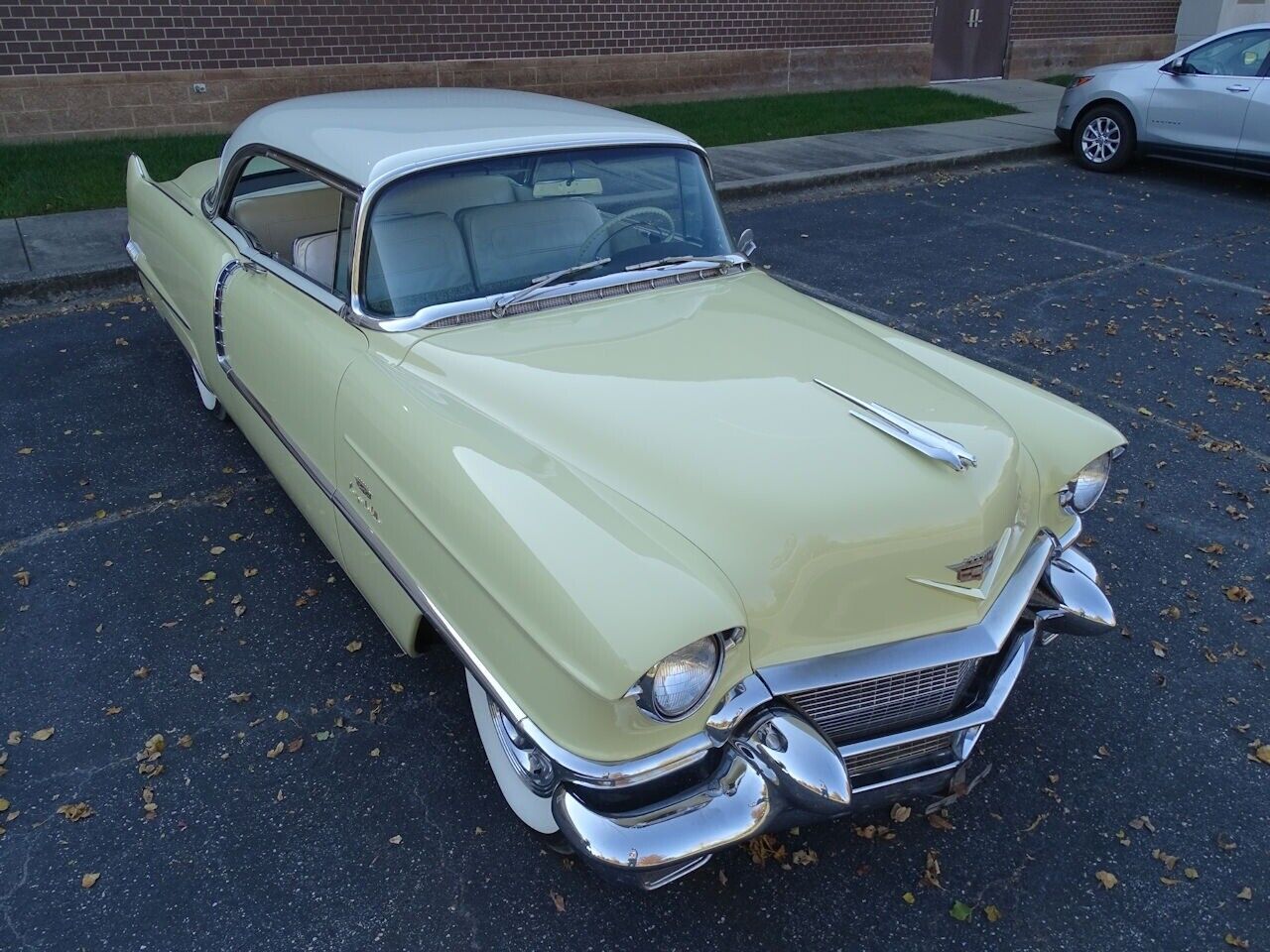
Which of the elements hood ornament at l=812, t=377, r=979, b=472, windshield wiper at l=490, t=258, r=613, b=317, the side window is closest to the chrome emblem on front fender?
hood ornament at l=812, t=377, r=979, b=472

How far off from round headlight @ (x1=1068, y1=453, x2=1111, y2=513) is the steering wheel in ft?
5.37

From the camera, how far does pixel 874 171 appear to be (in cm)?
977

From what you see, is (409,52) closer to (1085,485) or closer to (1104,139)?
(1104,139)

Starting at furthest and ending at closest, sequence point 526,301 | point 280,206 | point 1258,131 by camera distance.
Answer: point 1258,131
point 280,206
point 526,301

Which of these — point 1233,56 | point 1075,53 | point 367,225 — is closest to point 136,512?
point 367,225

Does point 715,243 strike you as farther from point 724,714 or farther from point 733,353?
point 724,714

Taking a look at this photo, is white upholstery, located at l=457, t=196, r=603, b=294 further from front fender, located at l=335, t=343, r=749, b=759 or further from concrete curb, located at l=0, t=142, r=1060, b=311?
concrete curb, located at l=0, t=142, r=1060, b=311

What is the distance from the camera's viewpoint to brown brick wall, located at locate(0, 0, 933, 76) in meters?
8.39

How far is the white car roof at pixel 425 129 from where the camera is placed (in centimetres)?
336

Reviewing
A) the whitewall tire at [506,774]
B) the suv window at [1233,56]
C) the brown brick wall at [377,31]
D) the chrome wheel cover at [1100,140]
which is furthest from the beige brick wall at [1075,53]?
the whitewall tire at [506,774]

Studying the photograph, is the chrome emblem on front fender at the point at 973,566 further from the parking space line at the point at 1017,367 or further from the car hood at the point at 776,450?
the parking space line at the point at 1017,367

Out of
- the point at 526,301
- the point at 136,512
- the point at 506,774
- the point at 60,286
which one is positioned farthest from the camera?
the point at 60,286

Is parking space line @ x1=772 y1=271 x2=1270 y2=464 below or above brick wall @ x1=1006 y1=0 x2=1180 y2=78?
below

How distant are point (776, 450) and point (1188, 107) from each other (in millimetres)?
9569
